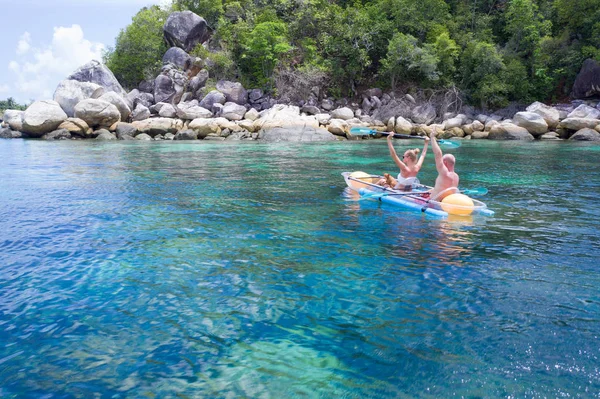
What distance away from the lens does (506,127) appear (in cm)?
2700

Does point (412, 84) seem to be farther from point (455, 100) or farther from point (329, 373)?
point (329, 373)

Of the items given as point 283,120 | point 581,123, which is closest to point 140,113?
point 283,120

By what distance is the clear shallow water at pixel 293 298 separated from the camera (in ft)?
10.1

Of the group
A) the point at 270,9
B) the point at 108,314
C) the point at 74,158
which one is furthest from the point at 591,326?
the point at 270,9

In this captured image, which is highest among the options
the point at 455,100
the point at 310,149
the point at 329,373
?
the point at 455,100

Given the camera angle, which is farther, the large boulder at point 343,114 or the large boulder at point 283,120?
the large boulder at point 343,114

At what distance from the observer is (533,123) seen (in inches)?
1043

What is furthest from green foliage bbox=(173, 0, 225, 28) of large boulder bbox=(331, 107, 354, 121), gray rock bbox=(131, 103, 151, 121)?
large boulder bbox=(331, 107, 354, 121)

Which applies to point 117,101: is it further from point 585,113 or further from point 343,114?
point 585,113

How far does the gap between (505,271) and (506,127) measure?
81.5 ft

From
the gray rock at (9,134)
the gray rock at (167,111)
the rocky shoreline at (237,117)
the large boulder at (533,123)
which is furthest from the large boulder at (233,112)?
the large boulder at (533,123)

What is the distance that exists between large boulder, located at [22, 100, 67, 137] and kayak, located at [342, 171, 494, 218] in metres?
22.6

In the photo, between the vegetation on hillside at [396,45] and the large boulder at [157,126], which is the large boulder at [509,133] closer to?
the vegetation on hillside at [396,45]

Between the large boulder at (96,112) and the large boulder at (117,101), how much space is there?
90 cm
